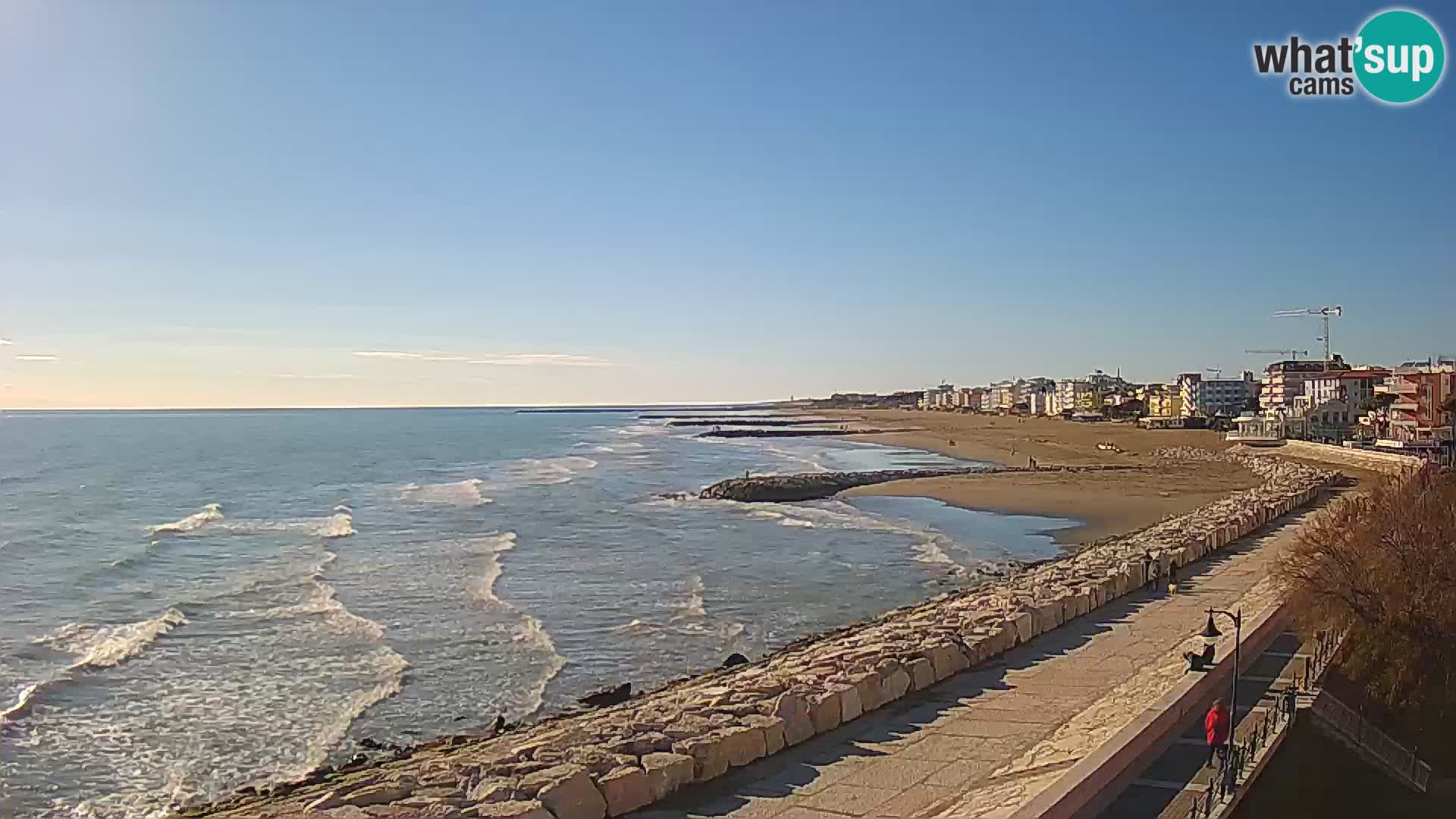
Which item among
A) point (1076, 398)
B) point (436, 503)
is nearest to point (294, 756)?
point (436, 503)

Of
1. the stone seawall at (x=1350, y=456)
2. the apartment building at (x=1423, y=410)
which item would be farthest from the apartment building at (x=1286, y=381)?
the stone seawall at (x=1350, y=456)

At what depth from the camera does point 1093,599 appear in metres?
18.6

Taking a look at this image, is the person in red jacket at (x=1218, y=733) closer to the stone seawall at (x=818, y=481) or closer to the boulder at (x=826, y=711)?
the boulder at (x=826, y=711)

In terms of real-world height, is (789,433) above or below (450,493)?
above

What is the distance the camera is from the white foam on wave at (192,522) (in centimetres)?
3922

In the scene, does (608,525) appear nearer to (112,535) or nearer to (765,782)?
(112,535)

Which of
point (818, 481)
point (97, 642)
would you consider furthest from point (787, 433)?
point (97, 642)

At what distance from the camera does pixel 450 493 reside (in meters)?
52.3

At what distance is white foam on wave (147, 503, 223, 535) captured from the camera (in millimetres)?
39219

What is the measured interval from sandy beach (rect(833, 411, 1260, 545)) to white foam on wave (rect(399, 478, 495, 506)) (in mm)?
16236

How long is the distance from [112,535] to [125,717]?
83.9 feet

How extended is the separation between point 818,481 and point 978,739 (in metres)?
39.3

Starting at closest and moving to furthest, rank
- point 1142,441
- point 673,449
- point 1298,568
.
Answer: point 1298,568 < point 1142,441 < point 673,449

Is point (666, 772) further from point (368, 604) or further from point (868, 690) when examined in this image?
point (368, 604)
